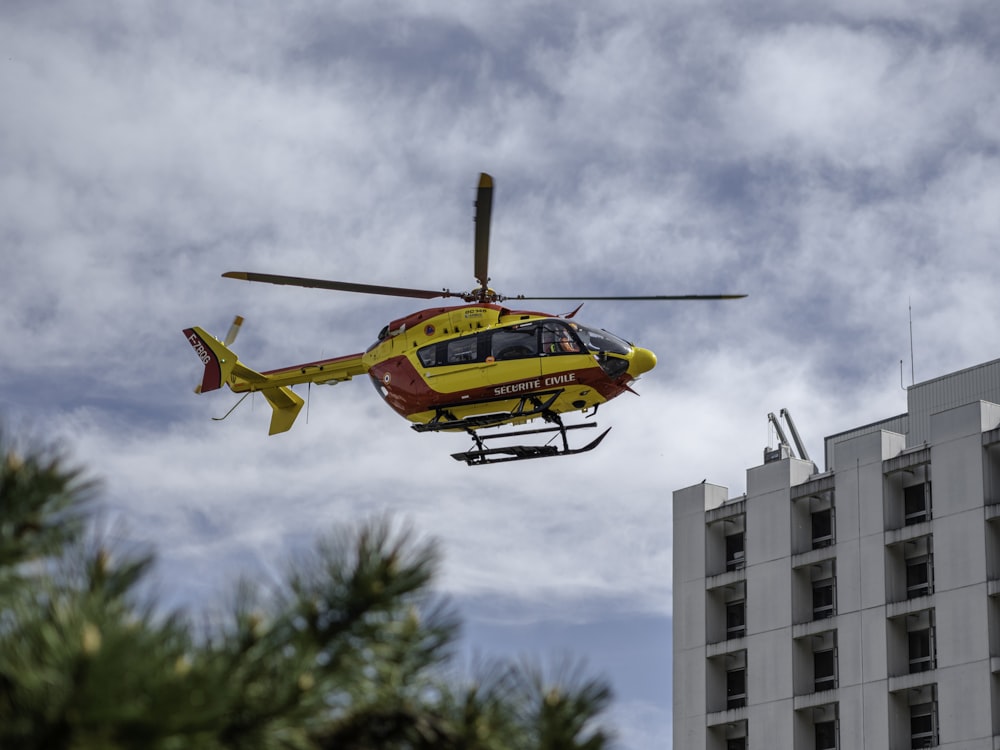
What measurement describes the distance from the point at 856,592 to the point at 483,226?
118 feet

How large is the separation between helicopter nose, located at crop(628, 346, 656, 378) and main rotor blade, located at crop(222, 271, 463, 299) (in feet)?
15.3

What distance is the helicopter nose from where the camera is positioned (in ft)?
113

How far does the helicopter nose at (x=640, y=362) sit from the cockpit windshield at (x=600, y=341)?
0.66 feet

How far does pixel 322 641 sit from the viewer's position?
24.6ft

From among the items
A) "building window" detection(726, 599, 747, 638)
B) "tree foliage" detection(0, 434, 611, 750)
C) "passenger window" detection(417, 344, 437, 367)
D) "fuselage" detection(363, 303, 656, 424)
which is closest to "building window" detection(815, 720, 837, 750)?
"building window" detection(726, 599, 747, 638)

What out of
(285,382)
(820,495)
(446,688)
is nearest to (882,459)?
(820,495)

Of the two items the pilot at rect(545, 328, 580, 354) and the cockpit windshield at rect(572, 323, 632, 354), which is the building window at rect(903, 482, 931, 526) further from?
the pilot at rect(545, 328, 580, 354)

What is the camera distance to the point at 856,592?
64.1 metres

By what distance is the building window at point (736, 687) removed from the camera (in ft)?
223

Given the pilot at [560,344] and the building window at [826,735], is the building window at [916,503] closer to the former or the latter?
the building window at [826,735]

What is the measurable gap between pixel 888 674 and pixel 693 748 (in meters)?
10.6

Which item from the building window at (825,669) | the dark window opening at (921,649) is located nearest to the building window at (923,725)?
the dark window opening at (921,649)

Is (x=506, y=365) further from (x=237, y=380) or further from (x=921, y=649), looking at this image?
Answer: (x=921, y=649)

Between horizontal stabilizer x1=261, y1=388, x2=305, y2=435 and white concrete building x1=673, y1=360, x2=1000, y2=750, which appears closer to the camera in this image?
horizontal stabilizer x1=261, y1=388, x2=305, y2=435
